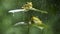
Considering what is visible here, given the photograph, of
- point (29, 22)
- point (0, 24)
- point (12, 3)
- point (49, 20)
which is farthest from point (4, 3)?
point (49, 20)

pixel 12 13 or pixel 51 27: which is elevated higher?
pixel 12 13

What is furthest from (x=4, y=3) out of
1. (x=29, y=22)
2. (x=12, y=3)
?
(x=29, y=22)

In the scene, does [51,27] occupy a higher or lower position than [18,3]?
lower

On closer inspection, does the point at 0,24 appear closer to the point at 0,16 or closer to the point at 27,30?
the point at 0,16

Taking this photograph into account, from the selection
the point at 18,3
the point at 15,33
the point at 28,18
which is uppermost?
the point at 18,3

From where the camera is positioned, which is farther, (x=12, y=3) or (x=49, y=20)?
(x=49, y=20)

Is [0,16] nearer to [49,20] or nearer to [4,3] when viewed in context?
[4,3]
